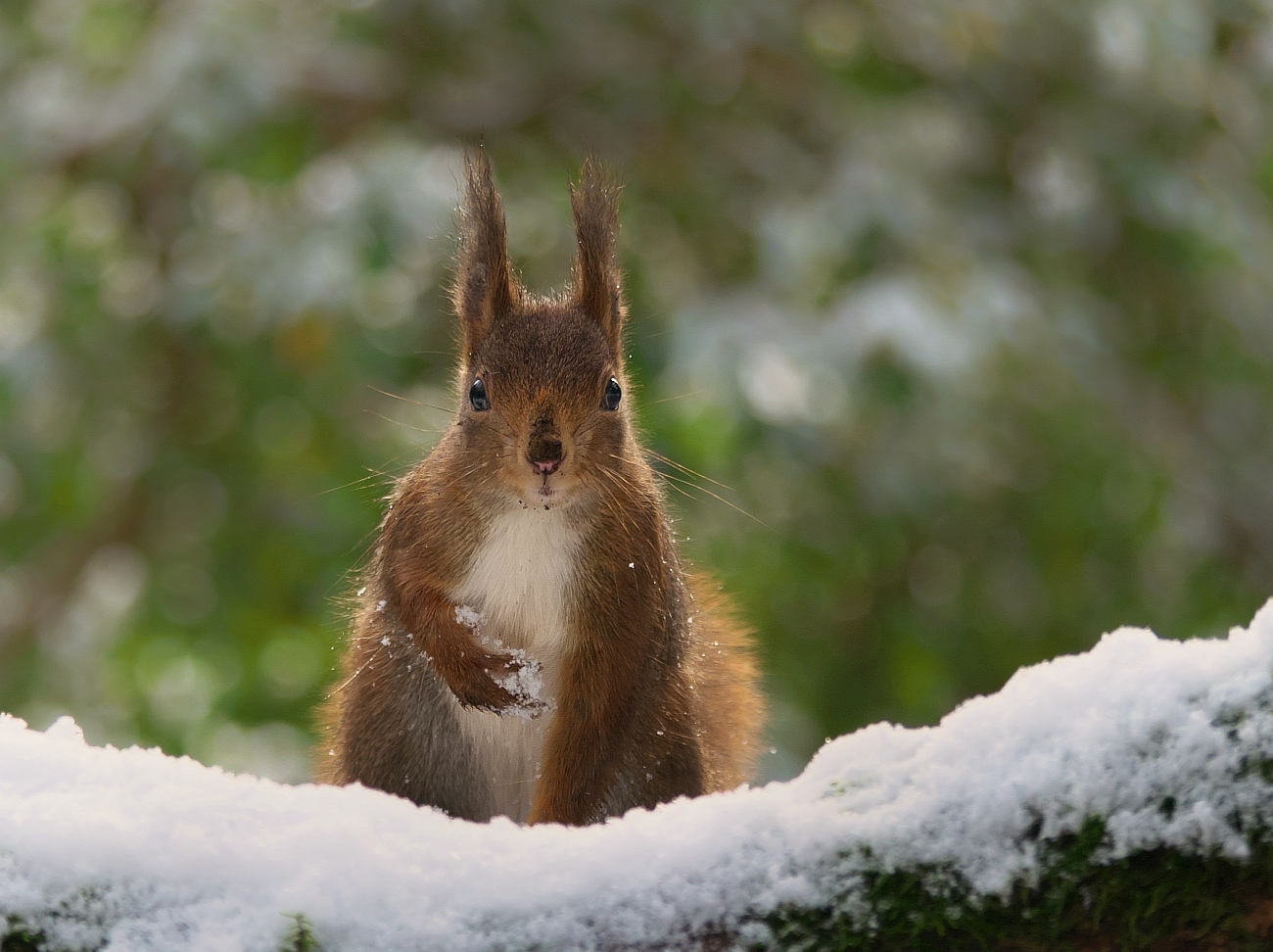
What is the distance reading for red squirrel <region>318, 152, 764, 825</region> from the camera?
5.33 feet

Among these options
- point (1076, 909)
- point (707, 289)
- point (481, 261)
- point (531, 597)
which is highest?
point (707, 289)

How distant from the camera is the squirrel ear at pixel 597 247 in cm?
184

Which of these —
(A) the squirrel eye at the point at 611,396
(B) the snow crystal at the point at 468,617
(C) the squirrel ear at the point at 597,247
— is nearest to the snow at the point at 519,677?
(B) the snow crystal at the point at 468,617

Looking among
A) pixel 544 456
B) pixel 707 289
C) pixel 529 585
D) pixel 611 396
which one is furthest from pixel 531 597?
pixel 707 289

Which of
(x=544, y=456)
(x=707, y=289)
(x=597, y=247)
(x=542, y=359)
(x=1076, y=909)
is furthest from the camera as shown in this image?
(x=707, y=289)

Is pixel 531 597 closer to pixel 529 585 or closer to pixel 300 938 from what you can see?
pixel 529 585

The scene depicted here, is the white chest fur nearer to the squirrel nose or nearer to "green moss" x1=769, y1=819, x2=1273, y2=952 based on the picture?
the squirrel nose

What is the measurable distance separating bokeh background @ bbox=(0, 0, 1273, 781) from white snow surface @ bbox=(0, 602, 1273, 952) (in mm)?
1840

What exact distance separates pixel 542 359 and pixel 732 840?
820 mm

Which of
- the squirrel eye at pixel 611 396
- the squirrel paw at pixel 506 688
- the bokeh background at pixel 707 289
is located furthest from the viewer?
the bokeh background at pixel 707 289

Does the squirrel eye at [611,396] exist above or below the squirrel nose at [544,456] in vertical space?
above

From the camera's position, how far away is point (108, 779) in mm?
1212

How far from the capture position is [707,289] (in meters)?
3.25

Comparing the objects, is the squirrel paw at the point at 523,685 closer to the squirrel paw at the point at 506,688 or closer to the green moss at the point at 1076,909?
the squirrel paw at the point at 506,688
